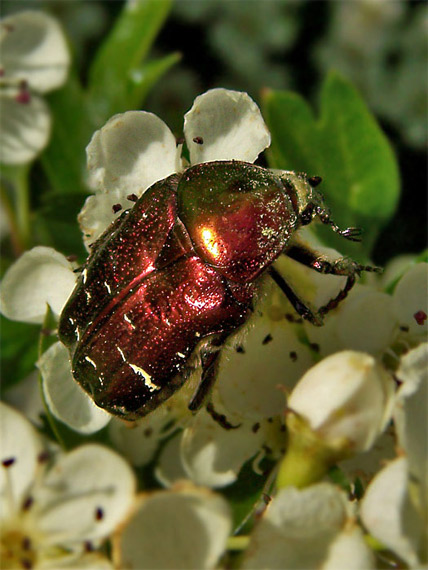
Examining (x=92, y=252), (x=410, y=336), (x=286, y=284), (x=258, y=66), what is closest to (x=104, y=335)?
(x=92, y=252)

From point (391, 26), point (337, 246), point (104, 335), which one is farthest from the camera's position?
point (391, 26)

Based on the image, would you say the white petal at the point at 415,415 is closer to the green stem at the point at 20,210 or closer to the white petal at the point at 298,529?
the white petal at the point at 298,529

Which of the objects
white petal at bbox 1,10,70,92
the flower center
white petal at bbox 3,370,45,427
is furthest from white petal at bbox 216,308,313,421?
white petal at bbox 3,370,45,427

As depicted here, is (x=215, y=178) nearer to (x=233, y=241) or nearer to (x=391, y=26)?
(x=233, y=241)

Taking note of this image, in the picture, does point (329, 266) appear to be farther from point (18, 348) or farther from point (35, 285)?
point (18, 348)

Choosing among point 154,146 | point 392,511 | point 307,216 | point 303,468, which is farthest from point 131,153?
point 392,511

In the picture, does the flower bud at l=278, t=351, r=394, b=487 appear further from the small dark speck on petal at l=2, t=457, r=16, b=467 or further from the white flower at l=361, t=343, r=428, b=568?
the small dark speck on petal at l=2, t=457, r=16, b=467
